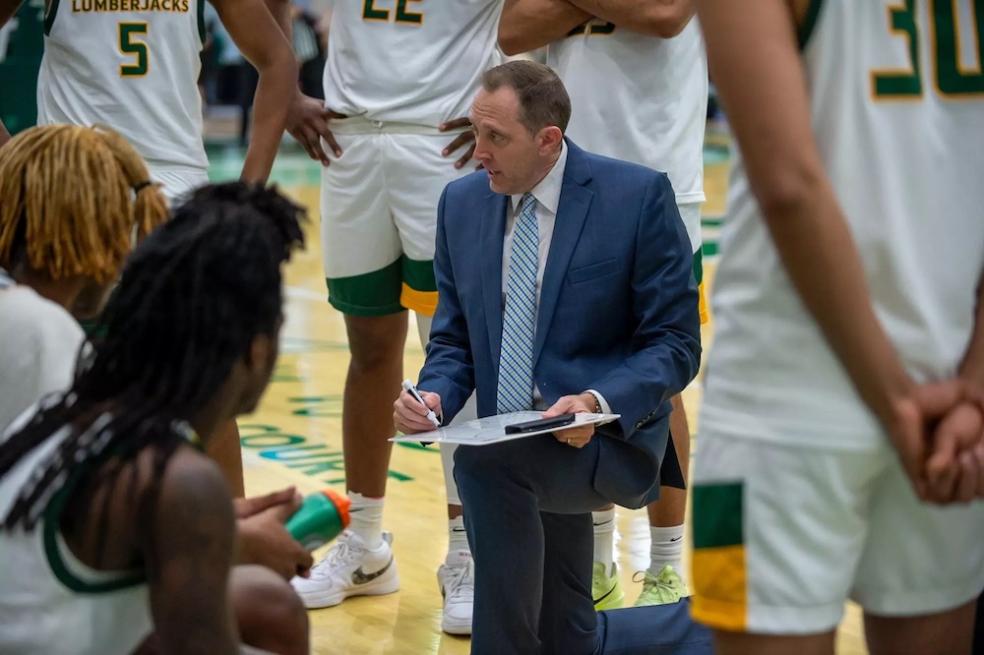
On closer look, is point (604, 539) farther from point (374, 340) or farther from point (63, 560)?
point (63, 560)

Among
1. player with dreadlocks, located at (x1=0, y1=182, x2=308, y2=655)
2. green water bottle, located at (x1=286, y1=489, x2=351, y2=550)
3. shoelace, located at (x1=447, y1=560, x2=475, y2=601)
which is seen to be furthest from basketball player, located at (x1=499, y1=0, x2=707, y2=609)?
player with dreadlocks, located at (x1=0, y1=182, x2=308, y2=655)

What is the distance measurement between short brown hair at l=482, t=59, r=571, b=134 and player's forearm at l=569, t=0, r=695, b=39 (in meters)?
0.38

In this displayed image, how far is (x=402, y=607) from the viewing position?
3.91 meters

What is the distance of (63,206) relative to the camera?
100 inches

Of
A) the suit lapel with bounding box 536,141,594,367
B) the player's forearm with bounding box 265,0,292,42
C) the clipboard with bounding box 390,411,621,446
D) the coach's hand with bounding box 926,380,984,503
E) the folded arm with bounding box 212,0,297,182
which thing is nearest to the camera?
the coach's hand with bounding box 926,380,984,503

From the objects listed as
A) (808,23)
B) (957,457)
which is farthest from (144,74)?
(957,457)

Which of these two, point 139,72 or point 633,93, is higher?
point 139,72

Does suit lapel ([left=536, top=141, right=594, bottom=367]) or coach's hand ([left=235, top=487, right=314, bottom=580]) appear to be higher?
suit lapel ([left=536, top=141, right=594, bottom=367])

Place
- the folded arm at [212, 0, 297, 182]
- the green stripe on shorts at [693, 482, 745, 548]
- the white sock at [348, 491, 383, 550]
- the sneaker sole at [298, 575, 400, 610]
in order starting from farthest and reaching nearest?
the white sock at [348, 491, 383, 550], the sneaker sole at [298, 575, 400, 610], the folded arm at [212, 0, 297, 182], the green stripe on shorts at [693, 482, 745, 548]

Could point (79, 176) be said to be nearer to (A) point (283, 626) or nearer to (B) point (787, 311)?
(A) point (283, 626)

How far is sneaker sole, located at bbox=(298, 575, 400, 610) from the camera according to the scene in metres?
3.92

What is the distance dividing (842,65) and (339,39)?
2.51 m

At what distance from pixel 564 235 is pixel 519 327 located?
221 mm

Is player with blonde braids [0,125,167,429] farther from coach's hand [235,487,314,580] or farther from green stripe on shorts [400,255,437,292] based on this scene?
green stripe on shorts [400,255,437,292]
